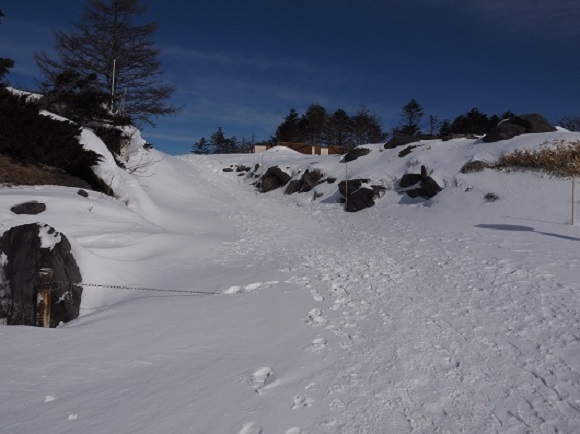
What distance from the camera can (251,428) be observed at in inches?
104

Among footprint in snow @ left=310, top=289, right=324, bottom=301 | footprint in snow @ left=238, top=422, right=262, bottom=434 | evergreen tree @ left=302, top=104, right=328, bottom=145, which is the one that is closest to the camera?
footprint in snow @ left=238, top=422, right=262, bottom=434

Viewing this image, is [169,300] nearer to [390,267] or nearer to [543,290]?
[390,267]

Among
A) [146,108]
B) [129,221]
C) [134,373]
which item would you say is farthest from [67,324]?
[146,108]

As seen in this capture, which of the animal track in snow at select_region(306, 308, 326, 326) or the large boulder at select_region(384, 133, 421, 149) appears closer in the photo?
the animal track in snow at select_region(306, 308, 326, 326)

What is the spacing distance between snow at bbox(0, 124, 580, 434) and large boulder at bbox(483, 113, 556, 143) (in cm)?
545

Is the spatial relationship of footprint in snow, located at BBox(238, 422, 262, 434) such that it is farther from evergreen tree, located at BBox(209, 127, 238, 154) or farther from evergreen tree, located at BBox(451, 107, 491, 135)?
evergreen tree, located at BBox(209, 127, 238, 154)

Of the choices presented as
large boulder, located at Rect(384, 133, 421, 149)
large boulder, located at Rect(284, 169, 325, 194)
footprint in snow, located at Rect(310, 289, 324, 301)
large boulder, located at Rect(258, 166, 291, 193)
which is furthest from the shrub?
large boulder, located at Rect(384, 133, 421, 149)

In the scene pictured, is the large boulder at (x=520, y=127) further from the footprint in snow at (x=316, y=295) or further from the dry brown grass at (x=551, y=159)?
the footprint in snow at (x=316, y=295)

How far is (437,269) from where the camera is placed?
259 inches

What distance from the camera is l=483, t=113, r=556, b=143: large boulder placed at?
14699mm

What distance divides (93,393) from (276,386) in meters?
1.58

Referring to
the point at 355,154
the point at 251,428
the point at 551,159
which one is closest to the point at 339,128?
the point at 355,154

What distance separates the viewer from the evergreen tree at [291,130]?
5491cm

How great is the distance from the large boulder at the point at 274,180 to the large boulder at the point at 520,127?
11.1m
